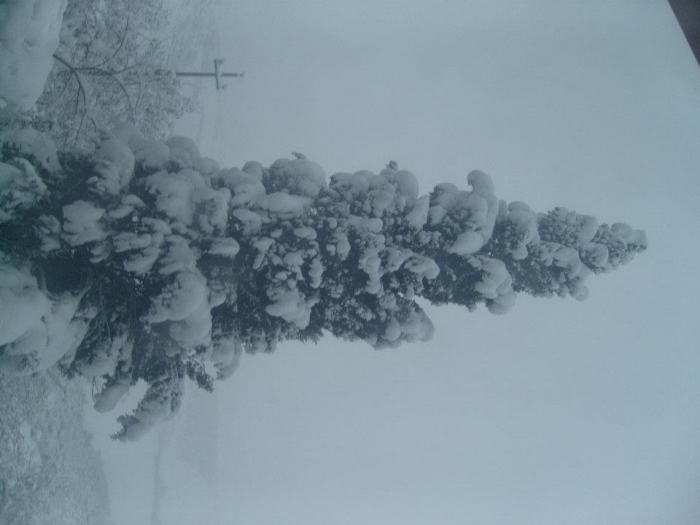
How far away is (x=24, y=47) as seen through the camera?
507 cm

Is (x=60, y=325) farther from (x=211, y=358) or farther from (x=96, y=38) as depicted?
(x=96, y=38)

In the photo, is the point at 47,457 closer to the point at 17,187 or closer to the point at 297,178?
the point at 17,187

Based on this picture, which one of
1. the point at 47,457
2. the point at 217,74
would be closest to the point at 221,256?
the point at 217,74

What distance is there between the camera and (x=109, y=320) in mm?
5242

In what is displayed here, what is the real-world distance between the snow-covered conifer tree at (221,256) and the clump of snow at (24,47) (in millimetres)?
865

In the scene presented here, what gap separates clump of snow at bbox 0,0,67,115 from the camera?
4785 mm

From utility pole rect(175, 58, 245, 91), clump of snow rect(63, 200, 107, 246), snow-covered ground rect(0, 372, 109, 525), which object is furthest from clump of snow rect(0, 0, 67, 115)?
utility pole rect(175, 58, 245, 91)

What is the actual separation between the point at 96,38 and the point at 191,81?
2.91 m

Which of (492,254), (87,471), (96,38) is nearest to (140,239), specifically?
(492,254)

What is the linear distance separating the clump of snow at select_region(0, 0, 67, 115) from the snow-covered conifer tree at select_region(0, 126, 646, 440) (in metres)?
0.86

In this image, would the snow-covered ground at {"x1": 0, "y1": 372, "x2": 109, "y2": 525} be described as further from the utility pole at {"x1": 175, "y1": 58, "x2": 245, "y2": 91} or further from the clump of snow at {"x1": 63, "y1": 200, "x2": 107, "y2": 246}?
the utility pole at {"x1": 175, "y1": 58, "x2": 245, "y2": 91}

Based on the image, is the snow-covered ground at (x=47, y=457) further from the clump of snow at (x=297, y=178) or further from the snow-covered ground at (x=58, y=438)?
the clump of snow at (x=297, y=178)

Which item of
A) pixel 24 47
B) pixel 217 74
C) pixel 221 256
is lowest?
pixel 221 256

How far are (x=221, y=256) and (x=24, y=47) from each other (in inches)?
122
